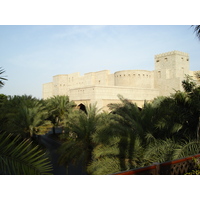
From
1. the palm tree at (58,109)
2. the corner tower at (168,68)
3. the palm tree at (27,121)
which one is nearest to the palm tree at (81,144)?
the palm tree at (27,121)

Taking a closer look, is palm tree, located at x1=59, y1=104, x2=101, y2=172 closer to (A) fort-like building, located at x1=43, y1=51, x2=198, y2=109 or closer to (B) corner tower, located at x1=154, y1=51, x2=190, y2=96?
(A) fort-like building, located at x1=43, y1=51, x2=198, y2=109

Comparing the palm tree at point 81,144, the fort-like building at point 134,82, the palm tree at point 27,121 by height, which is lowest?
the palm tree at point 81,144

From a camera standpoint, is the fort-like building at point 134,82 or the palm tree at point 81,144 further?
the fort-like building at point 134,82

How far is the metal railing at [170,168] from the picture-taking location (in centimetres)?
266

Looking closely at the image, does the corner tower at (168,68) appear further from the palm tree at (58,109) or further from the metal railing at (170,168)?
the metal railing at (170,168)

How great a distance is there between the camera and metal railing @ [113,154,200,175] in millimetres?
2660

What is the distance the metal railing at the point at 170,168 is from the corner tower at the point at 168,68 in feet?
58.5

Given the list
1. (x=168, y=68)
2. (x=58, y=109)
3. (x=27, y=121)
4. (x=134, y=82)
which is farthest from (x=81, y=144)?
(x=168, y=68)

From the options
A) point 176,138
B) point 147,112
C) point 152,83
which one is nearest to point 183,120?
point 176,138

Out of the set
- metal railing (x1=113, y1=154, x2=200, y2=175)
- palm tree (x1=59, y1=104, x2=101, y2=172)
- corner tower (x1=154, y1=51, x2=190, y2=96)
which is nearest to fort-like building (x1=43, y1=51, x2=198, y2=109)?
corner tower (x1=154, y1=51, x2=190, y2=96)

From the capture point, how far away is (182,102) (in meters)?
5.77

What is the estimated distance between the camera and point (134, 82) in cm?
2236

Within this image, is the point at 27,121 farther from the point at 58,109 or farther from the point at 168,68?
the point at 168,68
